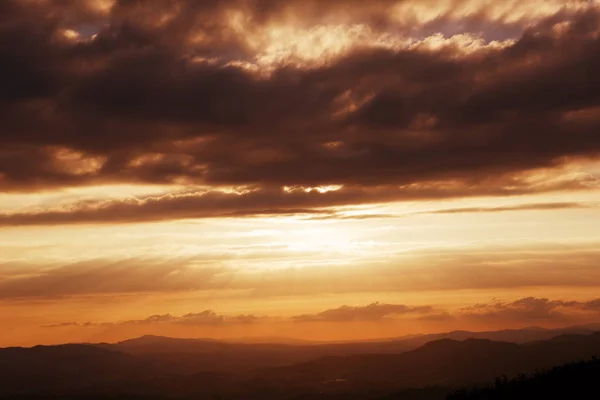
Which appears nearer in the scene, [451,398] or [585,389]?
[585,389]

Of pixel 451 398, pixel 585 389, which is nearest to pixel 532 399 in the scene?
pixel 585 389

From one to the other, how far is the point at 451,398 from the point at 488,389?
26.1ft

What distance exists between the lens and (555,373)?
150000 millimetres

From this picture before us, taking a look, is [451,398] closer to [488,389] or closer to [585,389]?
[488,389]

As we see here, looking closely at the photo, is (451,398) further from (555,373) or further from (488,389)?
(555,373)

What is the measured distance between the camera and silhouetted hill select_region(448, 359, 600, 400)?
12764cm

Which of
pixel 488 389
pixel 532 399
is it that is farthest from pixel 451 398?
pixel 532 399

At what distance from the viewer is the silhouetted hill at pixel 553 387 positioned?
127644 mm

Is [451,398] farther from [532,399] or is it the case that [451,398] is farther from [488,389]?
[532,399]

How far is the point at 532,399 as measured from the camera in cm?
13238

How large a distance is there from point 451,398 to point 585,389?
2935 centimetres

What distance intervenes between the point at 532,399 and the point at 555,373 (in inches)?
803

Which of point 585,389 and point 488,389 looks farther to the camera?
point 488,389

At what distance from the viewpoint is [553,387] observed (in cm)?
13588
